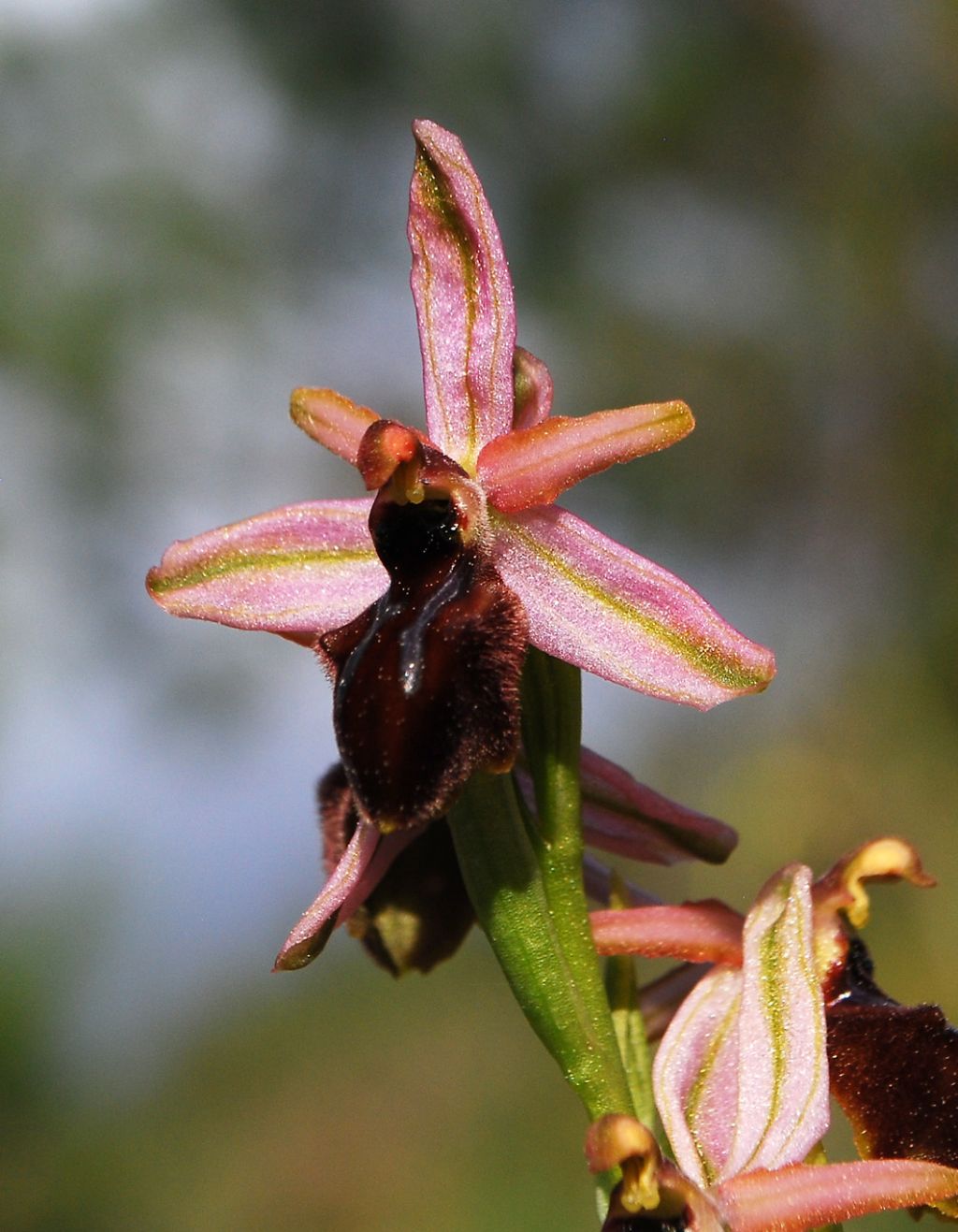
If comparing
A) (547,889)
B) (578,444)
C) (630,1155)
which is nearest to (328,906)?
(547,889)

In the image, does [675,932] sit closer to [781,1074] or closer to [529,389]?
[781,1074]

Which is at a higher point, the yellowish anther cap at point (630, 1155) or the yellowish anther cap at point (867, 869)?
the yellowish anther cap at point (867, 869)

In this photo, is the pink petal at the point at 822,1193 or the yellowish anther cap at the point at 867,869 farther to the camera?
the yellowish anther cap at the point at 867,869

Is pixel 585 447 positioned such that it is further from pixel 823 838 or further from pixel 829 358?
pixel 829 358

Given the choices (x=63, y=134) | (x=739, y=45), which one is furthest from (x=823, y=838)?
(x=63, y=134)

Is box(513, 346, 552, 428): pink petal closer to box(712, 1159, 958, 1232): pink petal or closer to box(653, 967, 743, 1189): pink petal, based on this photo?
box(653, 967, 743, 1189): pink petal

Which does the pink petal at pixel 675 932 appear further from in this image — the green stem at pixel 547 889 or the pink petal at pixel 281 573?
the pink petal at pixel 281 573

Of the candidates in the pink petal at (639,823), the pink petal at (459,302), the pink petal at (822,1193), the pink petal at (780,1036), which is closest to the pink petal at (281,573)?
the pink petal at (459,302)
